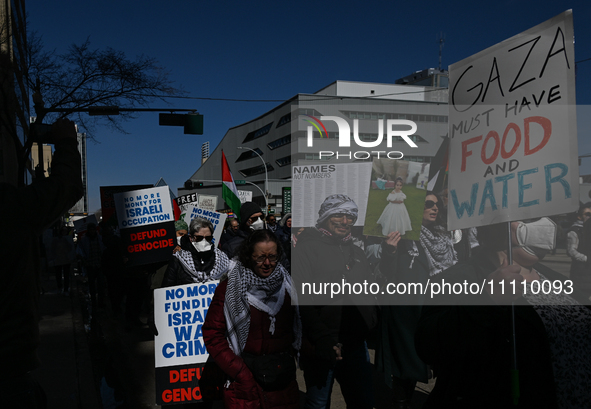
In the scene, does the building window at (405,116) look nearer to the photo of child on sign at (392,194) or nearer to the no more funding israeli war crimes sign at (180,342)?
the photo of child on sign at (392,194)

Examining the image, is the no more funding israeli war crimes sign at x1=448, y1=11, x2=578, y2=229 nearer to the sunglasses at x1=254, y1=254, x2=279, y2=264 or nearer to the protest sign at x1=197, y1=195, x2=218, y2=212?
the sunglasses at x1=254, y1=254, x2=279, y2=264

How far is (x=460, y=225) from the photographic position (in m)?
2.36

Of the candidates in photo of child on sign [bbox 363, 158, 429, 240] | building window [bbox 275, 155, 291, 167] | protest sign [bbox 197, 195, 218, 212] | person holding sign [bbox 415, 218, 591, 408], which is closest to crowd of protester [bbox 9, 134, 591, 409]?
person holding sign [bbox 415, 218, 591, 408]

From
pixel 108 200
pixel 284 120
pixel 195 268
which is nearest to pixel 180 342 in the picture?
pixel 195 268

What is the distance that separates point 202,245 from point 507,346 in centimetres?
357

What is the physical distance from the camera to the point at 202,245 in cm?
501

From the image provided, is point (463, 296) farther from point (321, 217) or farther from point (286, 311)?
point (321, 217)

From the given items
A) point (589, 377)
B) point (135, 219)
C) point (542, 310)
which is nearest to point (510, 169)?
point (542, 310)

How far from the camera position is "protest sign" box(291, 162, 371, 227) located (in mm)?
7137

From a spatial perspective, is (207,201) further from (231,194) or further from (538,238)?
(538,238)

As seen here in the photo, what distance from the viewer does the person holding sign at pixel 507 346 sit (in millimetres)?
1907

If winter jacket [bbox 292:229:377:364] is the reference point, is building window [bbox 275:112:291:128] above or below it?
above

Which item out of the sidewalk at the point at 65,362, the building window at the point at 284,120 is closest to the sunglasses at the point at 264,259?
the sidewalk at the point at 65,362

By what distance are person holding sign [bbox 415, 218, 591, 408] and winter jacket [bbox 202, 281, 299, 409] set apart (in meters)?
1.06
